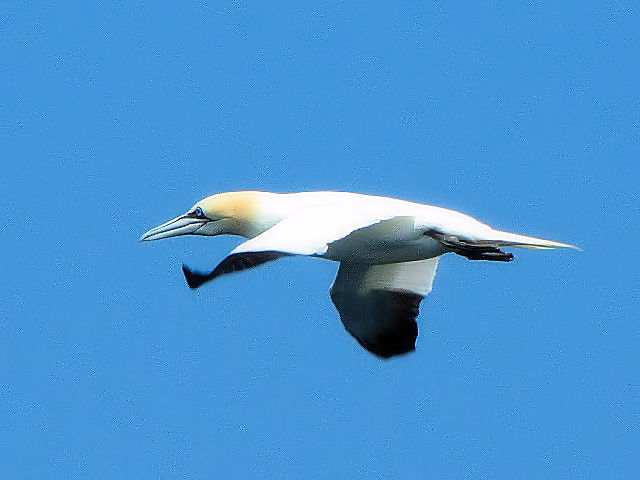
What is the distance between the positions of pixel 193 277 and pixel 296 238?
79 centimetres

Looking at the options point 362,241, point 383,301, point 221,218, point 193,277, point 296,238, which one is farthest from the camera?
point 383,301

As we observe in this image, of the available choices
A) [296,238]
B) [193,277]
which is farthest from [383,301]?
[193,277]

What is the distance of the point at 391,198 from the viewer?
1299 centimetres

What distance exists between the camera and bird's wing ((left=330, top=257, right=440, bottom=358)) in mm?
14430

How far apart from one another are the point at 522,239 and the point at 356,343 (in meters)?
2.43

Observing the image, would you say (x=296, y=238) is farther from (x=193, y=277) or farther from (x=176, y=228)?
(x=176, y=228)

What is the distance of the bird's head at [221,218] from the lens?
43.4ft

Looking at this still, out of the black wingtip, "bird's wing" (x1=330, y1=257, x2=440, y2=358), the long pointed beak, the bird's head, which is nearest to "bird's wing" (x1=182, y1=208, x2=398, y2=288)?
the black wingtip

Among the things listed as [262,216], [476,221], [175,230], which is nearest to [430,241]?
[476,221]

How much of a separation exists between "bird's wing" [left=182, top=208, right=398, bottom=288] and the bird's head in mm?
818

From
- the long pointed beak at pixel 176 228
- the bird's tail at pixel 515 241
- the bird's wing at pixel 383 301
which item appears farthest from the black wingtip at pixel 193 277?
the bird's wing at pixel 383 301

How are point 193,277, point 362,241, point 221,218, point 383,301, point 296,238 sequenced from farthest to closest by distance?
point 383,301 → point 221,218 → point 362,241 → point 296,238 → point 193,277

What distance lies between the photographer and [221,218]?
1345 centimetres

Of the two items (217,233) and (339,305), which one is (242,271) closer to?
(217,233)
